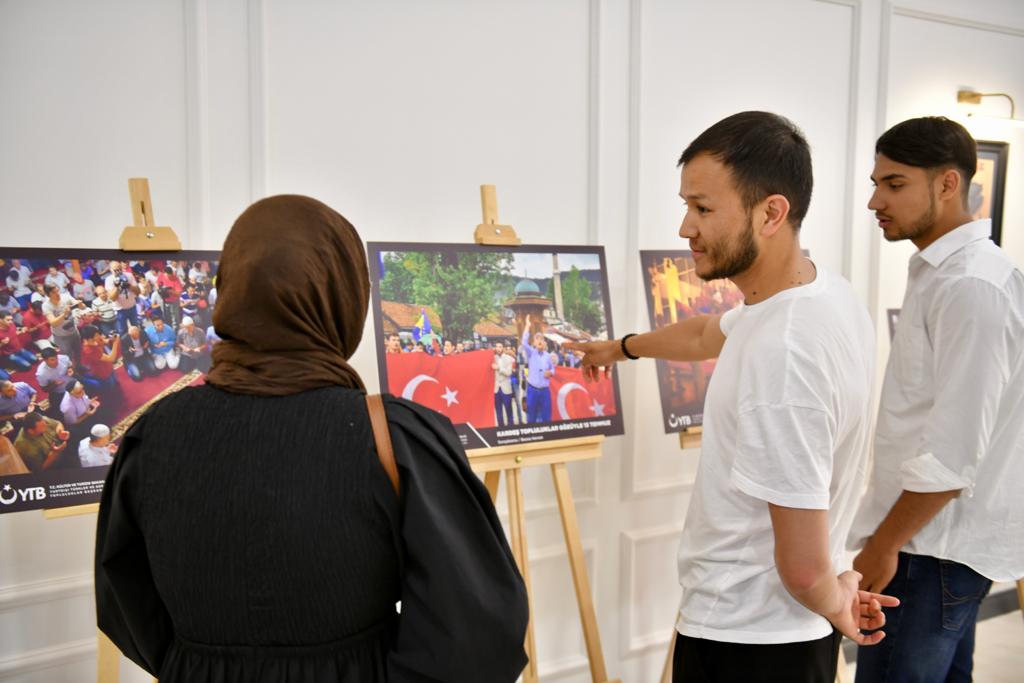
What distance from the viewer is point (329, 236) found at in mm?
1067

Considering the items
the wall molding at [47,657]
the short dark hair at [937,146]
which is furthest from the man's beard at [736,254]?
the wall molding at [47,657]

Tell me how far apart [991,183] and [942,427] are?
269cm

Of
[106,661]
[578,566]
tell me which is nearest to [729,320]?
[578,566]

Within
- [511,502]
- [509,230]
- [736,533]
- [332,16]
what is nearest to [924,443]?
[736,533]

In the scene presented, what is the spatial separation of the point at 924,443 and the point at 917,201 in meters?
0.60

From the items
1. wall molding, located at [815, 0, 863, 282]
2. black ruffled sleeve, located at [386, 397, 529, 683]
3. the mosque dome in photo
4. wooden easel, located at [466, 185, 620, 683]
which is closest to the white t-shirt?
black ruffled sleeve, located at [386, 397, 529, 683]

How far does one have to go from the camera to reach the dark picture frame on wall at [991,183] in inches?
141

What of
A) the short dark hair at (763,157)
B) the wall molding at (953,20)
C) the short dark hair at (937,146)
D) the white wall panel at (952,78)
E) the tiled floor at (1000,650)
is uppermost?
the wall molding at (953,20)

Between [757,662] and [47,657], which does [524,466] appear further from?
[47,657]

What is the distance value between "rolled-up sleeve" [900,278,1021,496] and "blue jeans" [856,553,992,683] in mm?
214

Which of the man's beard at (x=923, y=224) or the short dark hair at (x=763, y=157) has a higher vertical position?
the short dark hair at (x=763, y=157)

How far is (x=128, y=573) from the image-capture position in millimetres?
1159

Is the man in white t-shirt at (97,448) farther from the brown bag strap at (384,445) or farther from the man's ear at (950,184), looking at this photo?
the man's ear at (950,184)

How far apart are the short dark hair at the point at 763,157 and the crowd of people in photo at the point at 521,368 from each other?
98 cm
